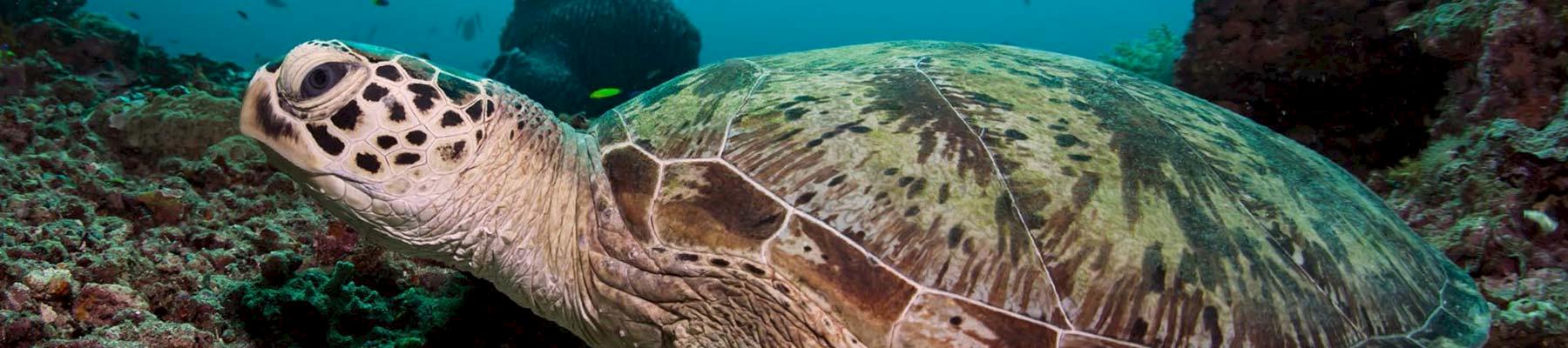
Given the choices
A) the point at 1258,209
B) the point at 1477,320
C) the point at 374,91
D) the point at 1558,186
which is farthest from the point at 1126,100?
the point at 374,91

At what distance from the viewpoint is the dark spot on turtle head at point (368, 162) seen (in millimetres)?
1640


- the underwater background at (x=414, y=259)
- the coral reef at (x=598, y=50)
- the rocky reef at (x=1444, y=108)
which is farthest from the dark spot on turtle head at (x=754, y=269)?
the coral reef at (x=598, y=50)

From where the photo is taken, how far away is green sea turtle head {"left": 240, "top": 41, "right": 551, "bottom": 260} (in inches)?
64.0

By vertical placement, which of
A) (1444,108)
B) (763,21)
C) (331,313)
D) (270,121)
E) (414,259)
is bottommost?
(331,313)

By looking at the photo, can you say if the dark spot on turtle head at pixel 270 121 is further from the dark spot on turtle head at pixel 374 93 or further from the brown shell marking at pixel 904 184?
the brown shell marking at pixel 904 184

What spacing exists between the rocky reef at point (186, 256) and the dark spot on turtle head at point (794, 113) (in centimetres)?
128

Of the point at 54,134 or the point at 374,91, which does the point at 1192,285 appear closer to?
the point at 374,91

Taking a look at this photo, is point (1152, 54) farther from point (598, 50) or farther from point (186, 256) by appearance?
point (186, 256)

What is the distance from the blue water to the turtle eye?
7248 cm

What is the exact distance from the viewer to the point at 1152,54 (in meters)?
8.83

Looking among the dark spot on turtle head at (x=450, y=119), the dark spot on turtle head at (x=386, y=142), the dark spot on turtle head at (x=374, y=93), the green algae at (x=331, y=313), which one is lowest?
the green algae at (x=331, y=313)

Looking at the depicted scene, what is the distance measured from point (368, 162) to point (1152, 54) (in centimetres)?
966

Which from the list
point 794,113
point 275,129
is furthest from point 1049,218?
point 275,129

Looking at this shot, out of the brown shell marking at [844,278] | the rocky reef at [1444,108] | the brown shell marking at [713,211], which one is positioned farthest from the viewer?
the rocky reef at [1444,108]
